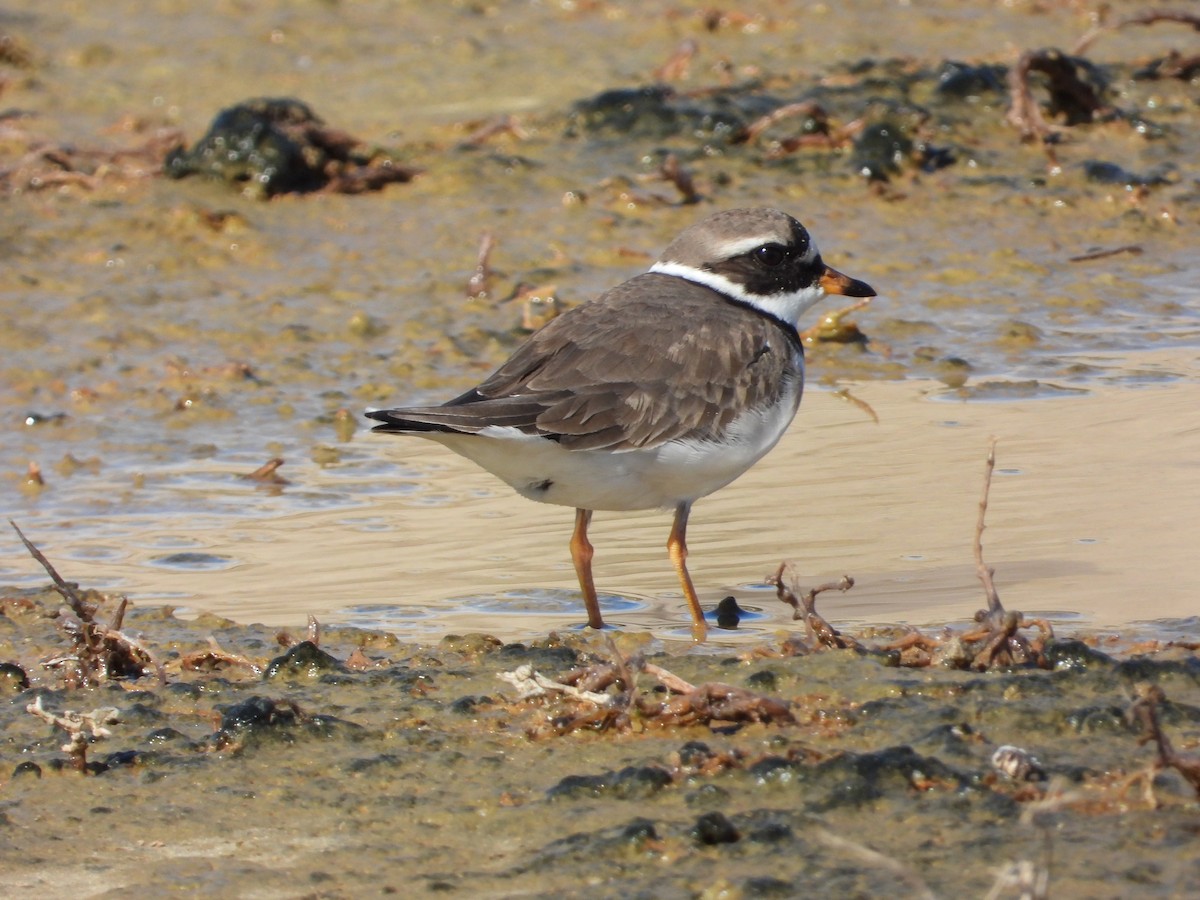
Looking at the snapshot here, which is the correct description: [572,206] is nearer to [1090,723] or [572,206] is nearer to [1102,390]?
[1102,390]

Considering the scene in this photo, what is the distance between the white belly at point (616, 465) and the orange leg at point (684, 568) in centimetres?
6

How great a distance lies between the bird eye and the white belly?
2.35 ft

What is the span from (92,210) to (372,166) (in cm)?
161

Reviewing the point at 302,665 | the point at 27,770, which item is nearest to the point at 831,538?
the point at 302,665

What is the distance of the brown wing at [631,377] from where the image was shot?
524cm

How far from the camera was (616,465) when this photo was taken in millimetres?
5355

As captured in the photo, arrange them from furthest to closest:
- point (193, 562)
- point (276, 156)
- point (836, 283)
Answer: point (276, 156), point (836, 283), point (193, 562)

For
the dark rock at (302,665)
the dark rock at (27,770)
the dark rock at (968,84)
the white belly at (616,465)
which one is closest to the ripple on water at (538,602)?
the white belly at (616,465)

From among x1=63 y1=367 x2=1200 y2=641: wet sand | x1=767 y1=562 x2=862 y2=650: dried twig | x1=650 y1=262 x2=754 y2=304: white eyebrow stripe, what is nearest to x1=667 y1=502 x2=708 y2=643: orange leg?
x1=63 y1=367 x2=1200 y2=641: wet sand

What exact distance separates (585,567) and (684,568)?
13.1 inches

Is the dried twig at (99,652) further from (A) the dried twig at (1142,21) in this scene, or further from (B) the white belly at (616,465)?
(A) the dried twig at (1142,21)

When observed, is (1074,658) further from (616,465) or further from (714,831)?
(616,465)

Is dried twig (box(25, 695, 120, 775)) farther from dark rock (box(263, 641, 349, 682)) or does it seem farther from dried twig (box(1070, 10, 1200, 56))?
dried twig (box(1070, 10, 1200, 56))

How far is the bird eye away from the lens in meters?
6.14
